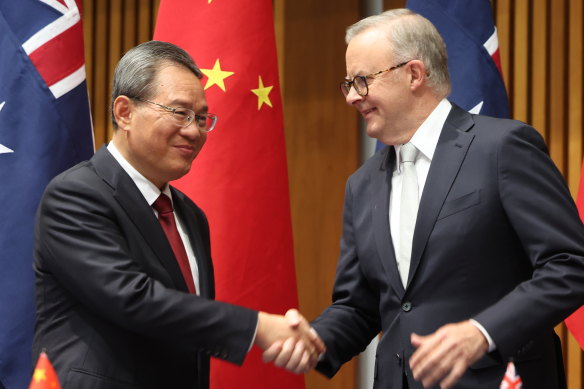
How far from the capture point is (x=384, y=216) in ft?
7.29

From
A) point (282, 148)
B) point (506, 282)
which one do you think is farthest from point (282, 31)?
point (506, 282)

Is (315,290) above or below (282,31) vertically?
below

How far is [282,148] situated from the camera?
10.2 ft

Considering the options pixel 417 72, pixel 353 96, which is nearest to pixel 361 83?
pixel 353 96

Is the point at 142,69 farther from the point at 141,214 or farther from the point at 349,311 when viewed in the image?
the point at 349,311

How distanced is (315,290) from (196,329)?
78.7 inches

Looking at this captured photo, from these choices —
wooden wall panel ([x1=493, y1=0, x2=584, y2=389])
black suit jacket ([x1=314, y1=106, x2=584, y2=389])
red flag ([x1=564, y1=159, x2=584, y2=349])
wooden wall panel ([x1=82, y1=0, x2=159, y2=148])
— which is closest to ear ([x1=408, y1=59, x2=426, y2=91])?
Result: black suit jacket ([x1=314, y1=106, x2=584, y2=389])

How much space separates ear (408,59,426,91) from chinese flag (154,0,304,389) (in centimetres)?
88

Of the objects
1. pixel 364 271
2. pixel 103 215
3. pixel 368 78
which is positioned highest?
pixel 368 78

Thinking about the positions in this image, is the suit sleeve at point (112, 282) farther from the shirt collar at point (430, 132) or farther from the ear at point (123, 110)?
the shirt collar at point (430, 132)

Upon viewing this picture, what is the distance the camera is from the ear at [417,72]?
89.4 inches

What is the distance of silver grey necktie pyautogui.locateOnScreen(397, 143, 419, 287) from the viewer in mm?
2141

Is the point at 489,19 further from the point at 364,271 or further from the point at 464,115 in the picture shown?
the point at 364,271

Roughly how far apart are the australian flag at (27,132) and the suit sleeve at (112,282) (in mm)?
858
